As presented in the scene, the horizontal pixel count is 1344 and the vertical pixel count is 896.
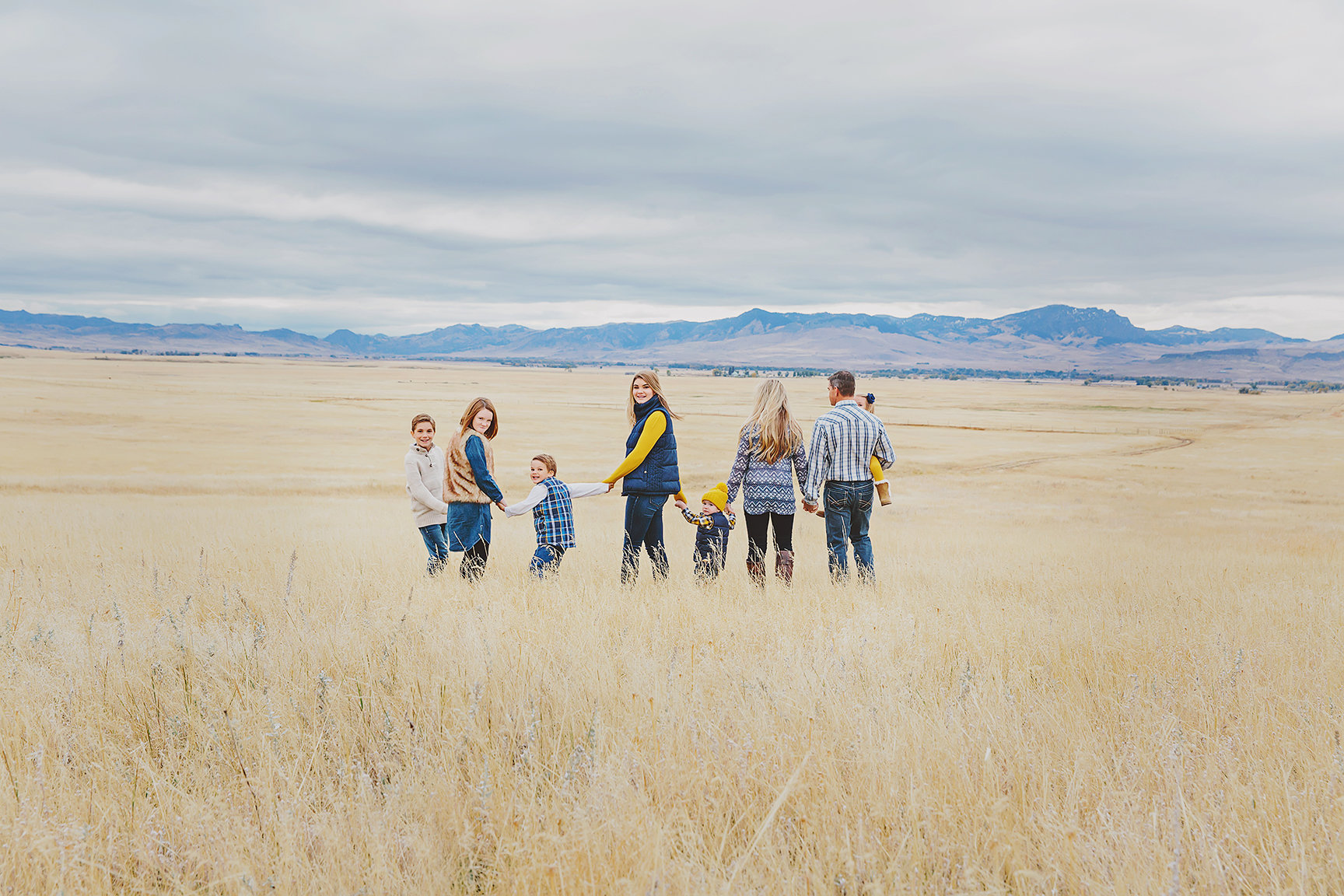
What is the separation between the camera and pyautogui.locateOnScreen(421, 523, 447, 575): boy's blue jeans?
8258mm

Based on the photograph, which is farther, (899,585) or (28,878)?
(899,585)

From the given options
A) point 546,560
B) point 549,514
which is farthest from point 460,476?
point 546,560

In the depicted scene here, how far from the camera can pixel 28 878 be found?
8.26 feet

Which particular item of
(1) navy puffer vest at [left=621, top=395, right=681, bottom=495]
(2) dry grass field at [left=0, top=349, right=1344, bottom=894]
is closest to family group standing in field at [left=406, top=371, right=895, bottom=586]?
(1) navy puffer vest at [left=621, top=395, right=681, bottom=495]

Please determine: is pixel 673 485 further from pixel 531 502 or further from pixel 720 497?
pixel 531 502

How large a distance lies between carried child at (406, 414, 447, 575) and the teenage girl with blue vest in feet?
6.82

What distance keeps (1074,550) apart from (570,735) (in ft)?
48.1

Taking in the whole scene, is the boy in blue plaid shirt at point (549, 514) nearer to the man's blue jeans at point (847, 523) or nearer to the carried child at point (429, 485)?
the carried child at point (429, 485)

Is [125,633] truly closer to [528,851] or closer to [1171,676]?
[528,851]

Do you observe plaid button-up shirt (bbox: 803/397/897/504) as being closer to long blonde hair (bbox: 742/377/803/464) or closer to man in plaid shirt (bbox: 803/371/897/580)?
man in plaid shirt (bbox: 803/371/897/580)

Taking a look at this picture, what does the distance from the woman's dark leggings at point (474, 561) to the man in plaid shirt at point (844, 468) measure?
3406 millimetres

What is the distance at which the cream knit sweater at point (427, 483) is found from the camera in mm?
8281

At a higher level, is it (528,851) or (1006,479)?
(528,851)

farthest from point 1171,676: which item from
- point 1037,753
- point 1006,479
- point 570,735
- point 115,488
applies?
point 1006,479
